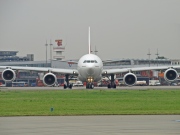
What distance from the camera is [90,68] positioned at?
82.2 m

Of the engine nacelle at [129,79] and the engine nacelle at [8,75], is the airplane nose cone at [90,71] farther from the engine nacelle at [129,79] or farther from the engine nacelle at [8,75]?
the engine nacelle at [8,75]

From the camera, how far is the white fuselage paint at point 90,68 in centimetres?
8244


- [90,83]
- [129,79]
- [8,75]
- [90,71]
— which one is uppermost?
[90,71]

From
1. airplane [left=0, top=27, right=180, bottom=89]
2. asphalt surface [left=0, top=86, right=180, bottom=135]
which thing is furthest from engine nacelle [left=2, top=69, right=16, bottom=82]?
asphalt surface [left=0, top=86, right=180, bottom=135]

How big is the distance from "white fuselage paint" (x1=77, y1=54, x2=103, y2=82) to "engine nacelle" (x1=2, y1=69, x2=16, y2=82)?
8.75m

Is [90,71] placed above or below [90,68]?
below

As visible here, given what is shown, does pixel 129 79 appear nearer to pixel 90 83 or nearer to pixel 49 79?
pixel 90 83
